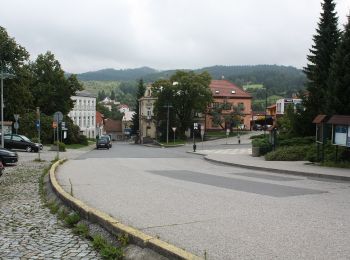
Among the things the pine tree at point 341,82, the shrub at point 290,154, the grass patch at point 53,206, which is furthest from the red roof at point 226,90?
the grass patch at point 53,206

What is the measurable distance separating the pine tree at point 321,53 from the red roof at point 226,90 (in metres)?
64.5

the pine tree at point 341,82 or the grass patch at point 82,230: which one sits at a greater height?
the pine tree at point 341,82

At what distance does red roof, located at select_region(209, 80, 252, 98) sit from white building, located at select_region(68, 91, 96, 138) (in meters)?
29.8

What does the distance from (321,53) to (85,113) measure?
81791mm

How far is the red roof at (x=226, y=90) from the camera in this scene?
102812 millimetres

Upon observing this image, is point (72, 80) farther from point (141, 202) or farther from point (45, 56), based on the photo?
point (141, 202)

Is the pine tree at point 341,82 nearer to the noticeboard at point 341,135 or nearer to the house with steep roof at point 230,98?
the noticeboard at point 341,135

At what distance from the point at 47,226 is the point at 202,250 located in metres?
3.87

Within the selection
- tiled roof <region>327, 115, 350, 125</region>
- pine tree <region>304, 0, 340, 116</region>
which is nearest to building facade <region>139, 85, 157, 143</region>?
pine tree <region>304, 0, 340, 116</region>

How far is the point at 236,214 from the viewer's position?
898cm

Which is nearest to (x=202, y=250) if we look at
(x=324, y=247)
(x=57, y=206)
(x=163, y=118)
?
(x=324, y=247)

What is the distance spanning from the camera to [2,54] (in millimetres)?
57750

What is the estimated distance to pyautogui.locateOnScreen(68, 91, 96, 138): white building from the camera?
342 ft

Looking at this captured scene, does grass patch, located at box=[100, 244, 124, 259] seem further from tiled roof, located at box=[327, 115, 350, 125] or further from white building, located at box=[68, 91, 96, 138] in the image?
white building, located at box=[68, 91, 96, 138]
